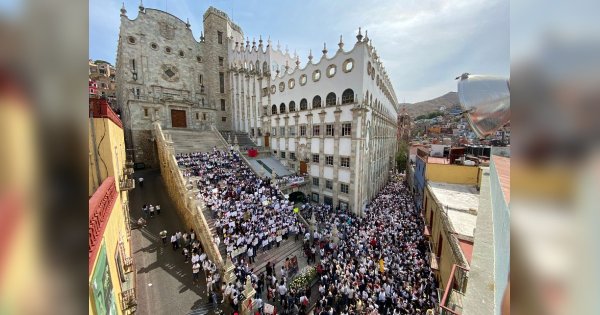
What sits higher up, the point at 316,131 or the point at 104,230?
the point at 316,131

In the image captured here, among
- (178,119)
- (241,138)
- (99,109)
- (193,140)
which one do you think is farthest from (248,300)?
(178,119)

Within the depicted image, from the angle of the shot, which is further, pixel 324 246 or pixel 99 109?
pixel 324 246

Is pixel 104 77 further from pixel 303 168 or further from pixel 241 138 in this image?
pixel 303 168

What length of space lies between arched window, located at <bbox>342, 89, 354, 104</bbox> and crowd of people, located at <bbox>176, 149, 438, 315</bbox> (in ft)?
35.1

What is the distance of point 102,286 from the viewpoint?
4.92 metres

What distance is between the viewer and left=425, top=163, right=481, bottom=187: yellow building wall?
64.5 ft

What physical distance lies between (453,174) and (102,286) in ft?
78.5

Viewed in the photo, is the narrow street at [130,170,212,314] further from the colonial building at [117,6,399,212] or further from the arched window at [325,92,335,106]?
the arched window at [325,92,335,106]

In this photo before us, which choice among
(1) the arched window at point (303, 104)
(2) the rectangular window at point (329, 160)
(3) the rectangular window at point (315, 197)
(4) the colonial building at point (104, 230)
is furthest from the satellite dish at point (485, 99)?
(1) the arched window at point (303, 104)

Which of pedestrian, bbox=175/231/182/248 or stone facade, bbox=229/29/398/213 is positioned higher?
stone facade, bbox=229/29/398/213

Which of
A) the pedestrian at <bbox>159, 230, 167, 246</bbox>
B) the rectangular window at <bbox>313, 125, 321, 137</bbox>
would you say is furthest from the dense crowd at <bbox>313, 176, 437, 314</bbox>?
the pedestrian at <bbox>159, 230, 167, 246</bbox>
